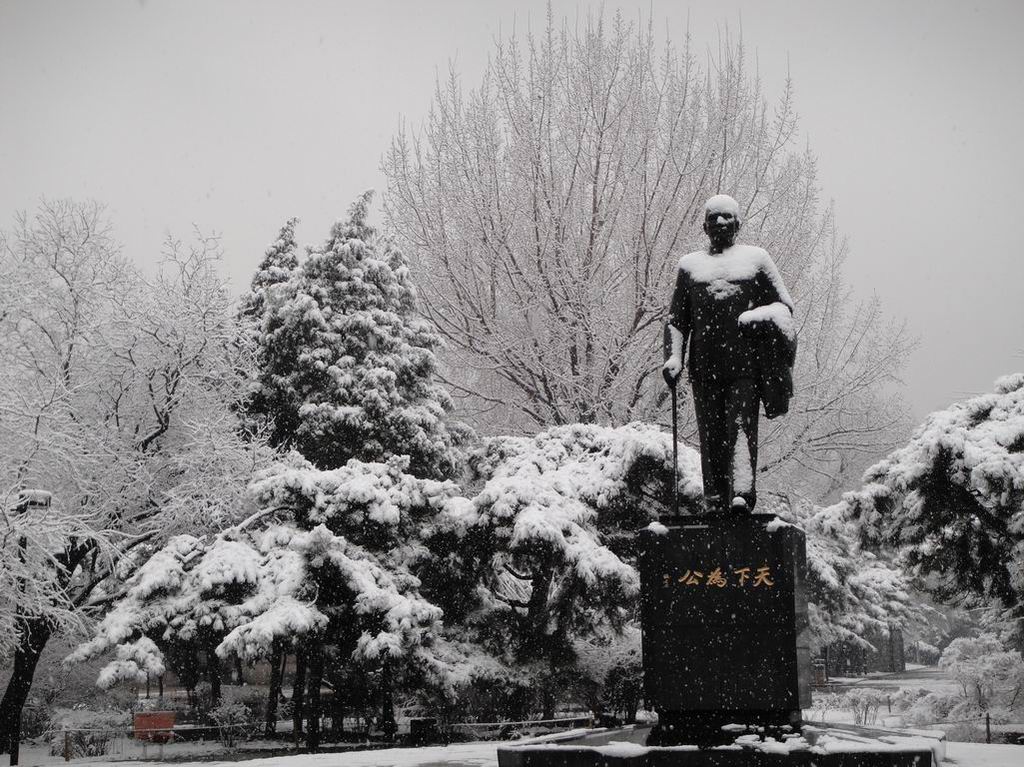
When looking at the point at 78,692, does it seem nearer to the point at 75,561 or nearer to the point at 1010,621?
the point at 75,561

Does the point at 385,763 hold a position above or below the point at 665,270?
below

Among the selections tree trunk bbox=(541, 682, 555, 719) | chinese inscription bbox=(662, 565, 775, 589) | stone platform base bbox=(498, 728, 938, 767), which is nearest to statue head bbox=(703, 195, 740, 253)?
chinese inscription bbox=(662, 565, 775, 589)

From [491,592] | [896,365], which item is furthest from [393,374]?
[896,365]

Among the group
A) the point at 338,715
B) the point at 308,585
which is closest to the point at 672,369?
the point at 308,585

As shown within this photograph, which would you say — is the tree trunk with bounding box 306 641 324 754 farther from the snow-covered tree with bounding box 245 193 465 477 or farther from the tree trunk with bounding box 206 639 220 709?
the snow-covered tree with bounding box 245 193 465 477

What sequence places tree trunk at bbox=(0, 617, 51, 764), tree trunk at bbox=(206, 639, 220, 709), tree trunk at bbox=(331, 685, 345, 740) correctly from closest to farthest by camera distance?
tree trunk at bbox=(0, 617, 51, 764) < tree trunk at bbox=(206, 639, 220, 709) < tree trunk at bbox=(331, 685, 345, 740)

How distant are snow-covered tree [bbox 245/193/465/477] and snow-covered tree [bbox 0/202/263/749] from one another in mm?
1908

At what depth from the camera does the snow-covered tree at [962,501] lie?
11.3m

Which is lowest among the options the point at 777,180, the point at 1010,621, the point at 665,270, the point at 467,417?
the point at 1010,621

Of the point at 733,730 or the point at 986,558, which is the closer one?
the point at 733,730

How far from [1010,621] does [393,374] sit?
10.3 meters

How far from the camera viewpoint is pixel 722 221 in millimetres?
6730

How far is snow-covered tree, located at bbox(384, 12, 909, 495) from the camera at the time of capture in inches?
681

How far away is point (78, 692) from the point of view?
17.8 m
